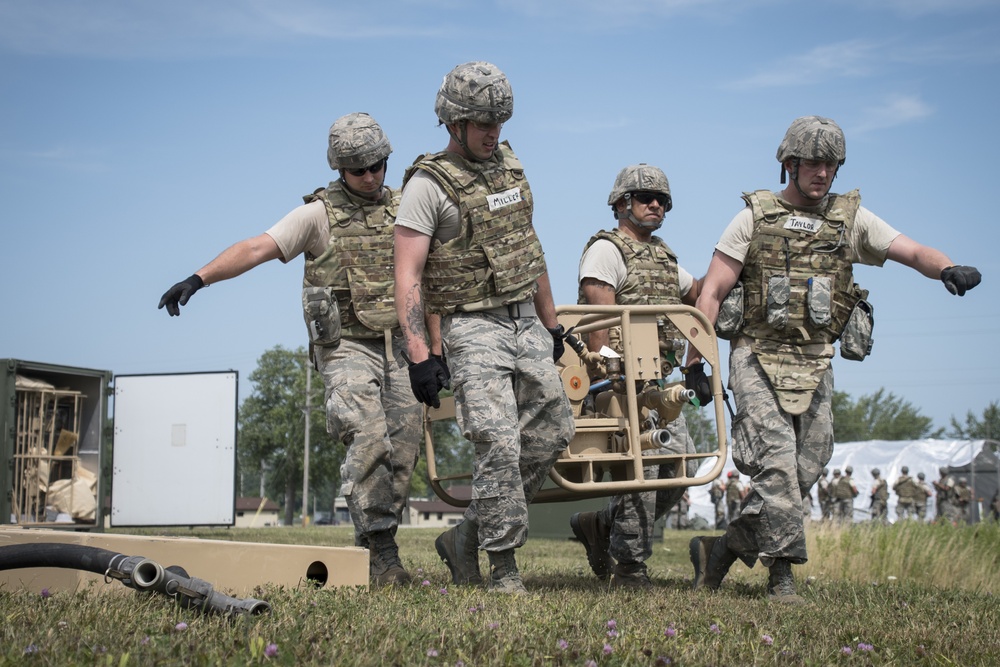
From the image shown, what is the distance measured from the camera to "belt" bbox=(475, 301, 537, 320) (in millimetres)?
5887

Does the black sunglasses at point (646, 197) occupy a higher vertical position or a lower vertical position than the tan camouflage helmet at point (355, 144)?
lower

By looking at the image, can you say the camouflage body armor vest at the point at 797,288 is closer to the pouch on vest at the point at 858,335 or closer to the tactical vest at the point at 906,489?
the pouch on vest at the point at 858,335

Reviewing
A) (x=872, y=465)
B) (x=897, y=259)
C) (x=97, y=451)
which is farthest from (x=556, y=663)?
(x=872, y=465)

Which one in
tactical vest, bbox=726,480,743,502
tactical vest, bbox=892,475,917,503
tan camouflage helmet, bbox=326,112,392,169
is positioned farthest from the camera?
tactical vest, bbox=892,475,917,503

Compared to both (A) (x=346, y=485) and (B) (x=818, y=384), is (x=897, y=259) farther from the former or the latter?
(A) (x=346, y=485)

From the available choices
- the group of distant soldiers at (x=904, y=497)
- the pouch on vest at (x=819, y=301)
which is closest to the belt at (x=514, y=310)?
the pouch on vest at (x=819, y=301)

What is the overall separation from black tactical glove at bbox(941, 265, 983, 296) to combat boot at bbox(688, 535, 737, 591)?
6.35 feet

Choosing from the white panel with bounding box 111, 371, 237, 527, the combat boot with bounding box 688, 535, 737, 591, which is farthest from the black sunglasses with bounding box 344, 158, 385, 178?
the white panel with bounding box 111, 371, 237, 527

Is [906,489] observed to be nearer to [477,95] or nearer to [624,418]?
[624,418]

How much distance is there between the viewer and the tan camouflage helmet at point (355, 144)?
6.71 m

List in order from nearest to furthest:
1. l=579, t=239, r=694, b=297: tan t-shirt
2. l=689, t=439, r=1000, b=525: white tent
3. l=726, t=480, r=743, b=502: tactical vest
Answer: l=579, t=239, r=694, b=297: tan t-shirt, l=726, t=480, r=743, b=502: tactical vest, l=689, t=439, r=1000, b=525: white tent

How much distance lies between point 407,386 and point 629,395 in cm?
135

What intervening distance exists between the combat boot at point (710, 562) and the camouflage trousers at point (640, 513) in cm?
30

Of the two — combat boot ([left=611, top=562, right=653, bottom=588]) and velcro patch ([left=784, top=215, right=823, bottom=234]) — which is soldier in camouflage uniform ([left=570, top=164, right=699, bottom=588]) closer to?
combat boot ([left=611, top=562, right=653, bottom=588])
